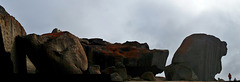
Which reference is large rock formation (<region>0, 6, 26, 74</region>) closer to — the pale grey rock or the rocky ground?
the rocky ground

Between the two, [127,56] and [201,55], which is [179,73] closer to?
[201,55]

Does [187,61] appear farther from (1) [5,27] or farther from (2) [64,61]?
(1) [5,27]

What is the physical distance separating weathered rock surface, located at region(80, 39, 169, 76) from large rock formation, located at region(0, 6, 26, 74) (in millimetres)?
11652

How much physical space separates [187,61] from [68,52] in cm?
1151

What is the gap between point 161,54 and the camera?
28219mm

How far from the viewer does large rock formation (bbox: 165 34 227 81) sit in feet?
76.7

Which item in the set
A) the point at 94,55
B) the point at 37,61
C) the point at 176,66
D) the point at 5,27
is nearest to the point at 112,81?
the point at 37,61

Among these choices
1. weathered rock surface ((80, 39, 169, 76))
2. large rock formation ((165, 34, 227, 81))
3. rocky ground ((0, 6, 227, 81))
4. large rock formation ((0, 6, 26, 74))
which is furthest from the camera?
weathered rock surface ((80, 39, 169, 76))

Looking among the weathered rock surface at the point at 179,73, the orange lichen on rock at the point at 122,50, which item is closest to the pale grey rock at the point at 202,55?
the weathered rock surface at the point at 179,73

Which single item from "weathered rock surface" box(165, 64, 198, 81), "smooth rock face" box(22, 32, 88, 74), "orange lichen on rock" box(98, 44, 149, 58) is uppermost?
"orange lichen on rock" box(98, 44, 149, 58)

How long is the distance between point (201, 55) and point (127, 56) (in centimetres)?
638

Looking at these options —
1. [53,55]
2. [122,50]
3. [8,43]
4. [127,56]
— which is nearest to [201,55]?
[127,56]

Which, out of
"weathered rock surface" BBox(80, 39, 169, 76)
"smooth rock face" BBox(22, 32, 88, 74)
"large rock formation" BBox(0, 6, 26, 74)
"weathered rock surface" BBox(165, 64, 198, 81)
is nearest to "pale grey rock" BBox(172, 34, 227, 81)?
"weathered rock surface" BBox(165, 64, 198, 81)

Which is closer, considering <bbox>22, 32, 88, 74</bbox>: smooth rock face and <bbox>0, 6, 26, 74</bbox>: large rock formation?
<bbox>0, 6, 26, 74</bbox>: large rock formation
